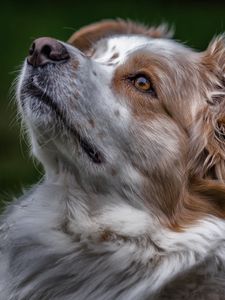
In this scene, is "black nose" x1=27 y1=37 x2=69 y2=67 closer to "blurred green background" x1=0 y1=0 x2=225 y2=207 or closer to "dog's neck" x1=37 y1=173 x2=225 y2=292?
"dog's neck" x1=37 y1=173 x2=225 y2=292

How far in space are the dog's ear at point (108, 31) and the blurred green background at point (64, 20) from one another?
15.3ft

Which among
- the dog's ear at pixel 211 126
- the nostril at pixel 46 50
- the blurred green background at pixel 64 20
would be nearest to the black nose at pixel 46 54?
the nostril at pixel 46 50

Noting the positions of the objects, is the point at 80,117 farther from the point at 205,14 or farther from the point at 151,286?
the point at 205,14

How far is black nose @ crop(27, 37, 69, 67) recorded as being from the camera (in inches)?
232

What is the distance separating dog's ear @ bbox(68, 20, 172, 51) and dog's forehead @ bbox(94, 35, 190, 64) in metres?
0.35

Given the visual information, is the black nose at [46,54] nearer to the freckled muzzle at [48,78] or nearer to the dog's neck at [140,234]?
the freckled muzzle at [48,78]

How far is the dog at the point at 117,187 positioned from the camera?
5.80m

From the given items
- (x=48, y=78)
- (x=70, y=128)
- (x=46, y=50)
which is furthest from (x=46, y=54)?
(x=70, y=128)

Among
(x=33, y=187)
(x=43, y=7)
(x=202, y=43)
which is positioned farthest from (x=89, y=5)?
(x=33, y=187)

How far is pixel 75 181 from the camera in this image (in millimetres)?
6023

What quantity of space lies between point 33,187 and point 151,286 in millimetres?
1209

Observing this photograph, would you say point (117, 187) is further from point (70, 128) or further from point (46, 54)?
point (46, 54)

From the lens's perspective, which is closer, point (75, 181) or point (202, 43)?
point (75, 181)

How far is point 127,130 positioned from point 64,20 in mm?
11561
